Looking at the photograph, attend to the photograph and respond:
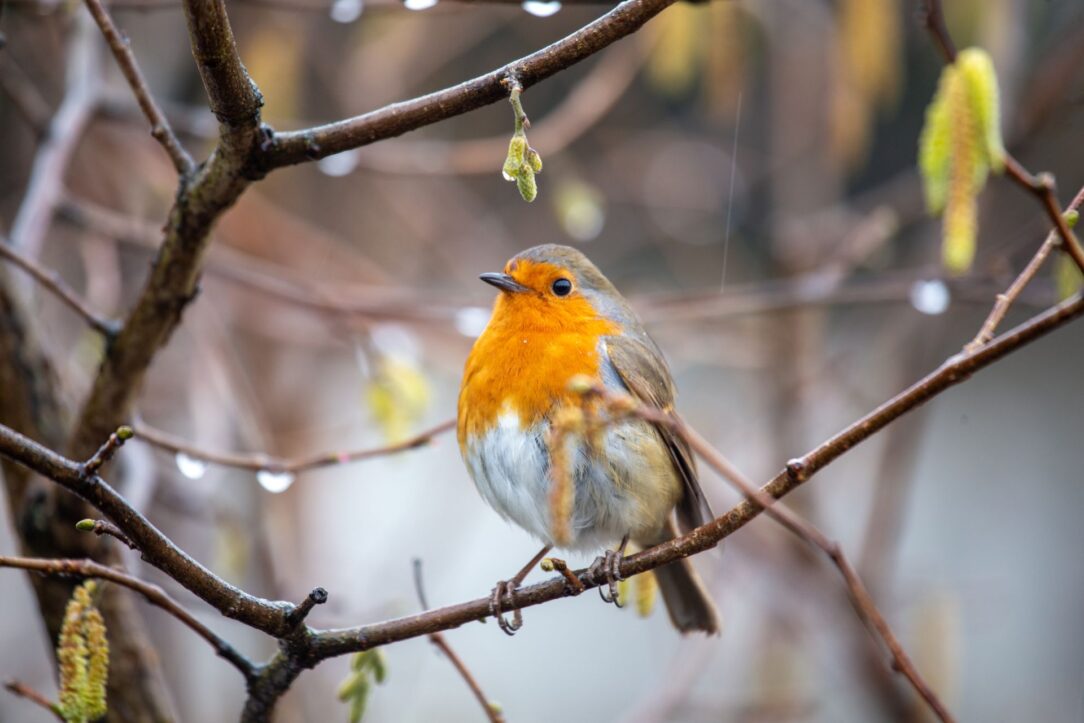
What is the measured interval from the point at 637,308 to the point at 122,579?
1916mm

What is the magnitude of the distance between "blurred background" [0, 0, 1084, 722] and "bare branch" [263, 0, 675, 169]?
0.61 metres

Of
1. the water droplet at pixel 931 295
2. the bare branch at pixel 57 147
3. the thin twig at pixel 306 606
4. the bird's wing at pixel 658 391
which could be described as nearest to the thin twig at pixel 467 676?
the thin twig at pixel 306 606

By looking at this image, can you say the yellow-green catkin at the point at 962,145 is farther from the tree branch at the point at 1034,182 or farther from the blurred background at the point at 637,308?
the blurred background at the point at 637,308

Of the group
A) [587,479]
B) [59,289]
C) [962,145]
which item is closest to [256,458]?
[59,289]

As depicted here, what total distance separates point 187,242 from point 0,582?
3949 millimetres

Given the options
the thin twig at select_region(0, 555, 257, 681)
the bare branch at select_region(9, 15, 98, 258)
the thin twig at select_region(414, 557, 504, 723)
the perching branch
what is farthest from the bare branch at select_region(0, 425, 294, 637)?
the bare branch at select_region(9, 15, 98, 258)

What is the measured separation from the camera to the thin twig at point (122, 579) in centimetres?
138

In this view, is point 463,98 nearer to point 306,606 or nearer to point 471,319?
point 306,606

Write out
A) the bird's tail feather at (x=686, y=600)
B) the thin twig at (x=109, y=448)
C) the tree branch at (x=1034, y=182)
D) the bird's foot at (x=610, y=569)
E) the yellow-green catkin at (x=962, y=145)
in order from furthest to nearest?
1. the bird's tail feather at (x=686, y=600)
2. the bird's foot at (x=610, y=569)
3. the yellow-green catkin at (x=962, y=145)
4. the tree branch at (x=1034, y=182)
5. the thin twig at (x=109, y=448)

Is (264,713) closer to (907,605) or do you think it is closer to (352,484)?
(907,605)

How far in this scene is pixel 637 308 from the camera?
10.2ft

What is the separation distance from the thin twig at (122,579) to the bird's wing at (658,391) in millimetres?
1097

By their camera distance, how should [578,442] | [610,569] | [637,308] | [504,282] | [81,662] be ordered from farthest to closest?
[637,308] → [504,282] → [578,442] → [610,569] → [81,662]

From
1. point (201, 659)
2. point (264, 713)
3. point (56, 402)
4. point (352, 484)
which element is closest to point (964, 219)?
point (264, 713)
